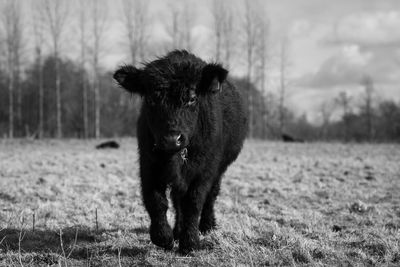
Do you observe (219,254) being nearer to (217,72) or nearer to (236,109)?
(217,72)

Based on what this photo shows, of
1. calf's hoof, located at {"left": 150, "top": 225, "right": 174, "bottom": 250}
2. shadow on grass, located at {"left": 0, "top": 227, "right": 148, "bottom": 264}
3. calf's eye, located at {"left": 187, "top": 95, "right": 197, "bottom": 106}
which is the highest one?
calf's eye, located at {"left": 187, "top": 95, "right": 197, "bottom": 106}

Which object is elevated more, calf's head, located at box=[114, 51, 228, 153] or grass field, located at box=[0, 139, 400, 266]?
calf's head, located at box=[114, 51, 228, 153]

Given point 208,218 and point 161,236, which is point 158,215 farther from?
point 208,218

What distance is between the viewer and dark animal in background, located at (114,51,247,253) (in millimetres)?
5301

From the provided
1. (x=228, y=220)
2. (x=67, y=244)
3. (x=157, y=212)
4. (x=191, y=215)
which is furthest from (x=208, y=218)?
(x=67, y=244)

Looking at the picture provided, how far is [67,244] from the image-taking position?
19.3 ft

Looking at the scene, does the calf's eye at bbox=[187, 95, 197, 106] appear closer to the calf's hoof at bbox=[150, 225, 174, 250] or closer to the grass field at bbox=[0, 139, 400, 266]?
the calf's hoof at bbox=[150, 225, 174, 250]

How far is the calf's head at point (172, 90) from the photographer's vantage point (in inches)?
202

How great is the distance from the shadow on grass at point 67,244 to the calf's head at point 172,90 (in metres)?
1.46

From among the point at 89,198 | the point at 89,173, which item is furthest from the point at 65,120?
the point at 89,198

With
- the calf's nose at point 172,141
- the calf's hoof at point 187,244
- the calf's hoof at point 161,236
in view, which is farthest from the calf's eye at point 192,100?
the calf's hoof at point 187,244

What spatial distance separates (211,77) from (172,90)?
606 millimetres

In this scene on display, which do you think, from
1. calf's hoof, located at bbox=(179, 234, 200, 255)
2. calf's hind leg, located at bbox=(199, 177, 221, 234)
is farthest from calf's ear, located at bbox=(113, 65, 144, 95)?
calf's hind leg, located at bbox=(199, 177, 221, 234)

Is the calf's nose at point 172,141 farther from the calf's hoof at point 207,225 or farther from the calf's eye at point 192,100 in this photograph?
the calf's hoof at point 207,225
